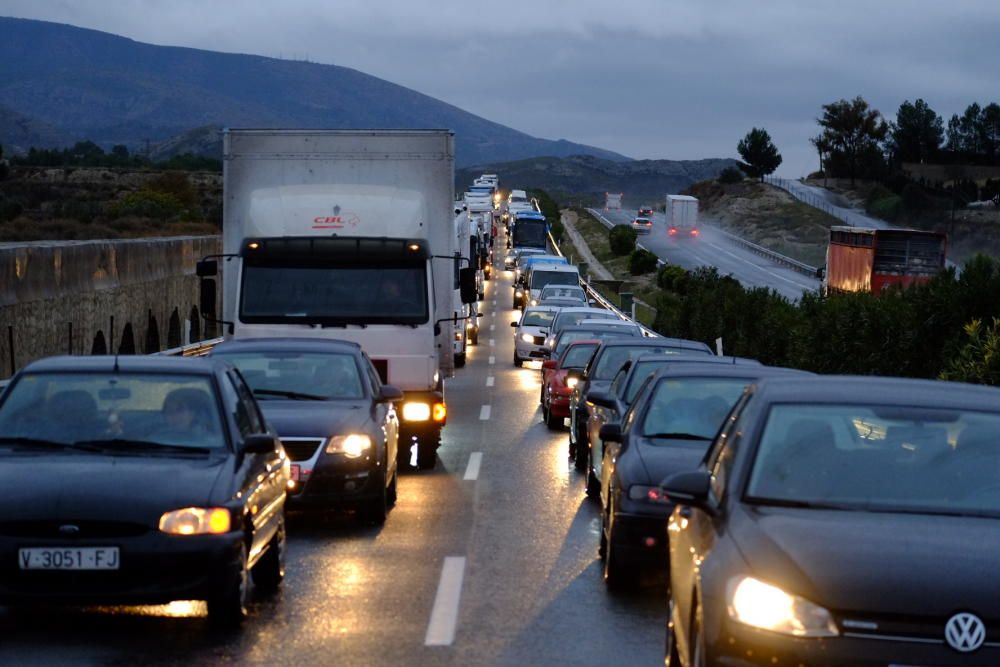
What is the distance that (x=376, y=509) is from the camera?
14.0 meters

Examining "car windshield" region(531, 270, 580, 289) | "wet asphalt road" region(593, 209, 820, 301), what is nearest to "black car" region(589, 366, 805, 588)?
"car windshield" region(531, 270, 580, 289)

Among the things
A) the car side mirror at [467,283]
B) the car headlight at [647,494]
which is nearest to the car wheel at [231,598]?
the car headlight at [647,494]

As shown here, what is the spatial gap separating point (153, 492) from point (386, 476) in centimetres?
548

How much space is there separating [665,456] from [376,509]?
10.7 feet

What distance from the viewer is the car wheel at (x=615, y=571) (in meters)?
11.1

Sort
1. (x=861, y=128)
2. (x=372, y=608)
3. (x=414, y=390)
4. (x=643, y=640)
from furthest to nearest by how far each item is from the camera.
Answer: (x=861, y=128) < (x=414, y=390) < (x=372, y=608) < (x=643, y=640)

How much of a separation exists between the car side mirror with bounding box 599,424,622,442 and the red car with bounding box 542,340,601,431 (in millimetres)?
11885

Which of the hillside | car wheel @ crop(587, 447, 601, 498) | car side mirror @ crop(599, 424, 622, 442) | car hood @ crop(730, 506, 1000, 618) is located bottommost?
the hillside

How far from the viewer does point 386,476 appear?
14414 mm

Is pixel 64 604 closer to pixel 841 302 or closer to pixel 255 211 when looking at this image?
pixel 255 211

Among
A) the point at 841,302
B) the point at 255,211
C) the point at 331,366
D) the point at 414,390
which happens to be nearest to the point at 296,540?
the point at 331,366

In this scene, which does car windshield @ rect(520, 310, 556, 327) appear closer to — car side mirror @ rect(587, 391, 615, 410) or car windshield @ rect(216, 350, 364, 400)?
car windshield @ rect(216, 350, 364, 400)

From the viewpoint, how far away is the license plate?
28.7 ft

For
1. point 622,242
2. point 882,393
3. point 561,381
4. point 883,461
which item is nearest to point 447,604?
point 882,393
